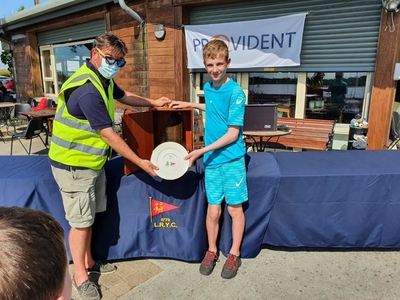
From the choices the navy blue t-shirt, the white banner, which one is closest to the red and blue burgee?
the navy blue t-shirt

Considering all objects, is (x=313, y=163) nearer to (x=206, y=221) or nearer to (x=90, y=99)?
(x=206, y=221)

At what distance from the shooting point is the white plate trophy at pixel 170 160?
2186mm

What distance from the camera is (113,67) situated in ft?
6.70

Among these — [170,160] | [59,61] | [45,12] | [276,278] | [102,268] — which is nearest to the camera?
[170,160]

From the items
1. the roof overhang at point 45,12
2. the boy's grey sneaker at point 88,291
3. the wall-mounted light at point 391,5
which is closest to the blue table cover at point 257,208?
the boy's grey sneaker at point 88,291

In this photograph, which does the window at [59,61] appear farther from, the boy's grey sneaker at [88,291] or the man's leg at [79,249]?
the boy's grey sneaker at [88,291]

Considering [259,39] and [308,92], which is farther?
[308,92]

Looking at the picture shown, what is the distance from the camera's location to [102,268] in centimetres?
247

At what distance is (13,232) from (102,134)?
1437 mm

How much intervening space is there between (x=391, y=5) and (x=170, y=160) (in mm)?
4117

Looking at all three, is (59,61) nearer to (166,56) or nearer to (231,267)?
(166,56)

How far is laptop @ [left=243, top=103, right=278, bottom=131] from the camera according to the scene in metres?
4.20

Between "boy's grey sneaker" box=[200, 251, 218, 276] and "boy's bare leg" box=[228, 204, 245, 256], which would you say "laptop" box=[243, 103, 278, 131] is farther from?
"boy's grey sneaker" box=[200, 251, 218, 276]

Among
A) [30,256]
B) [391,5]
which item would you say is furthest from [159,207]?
[391,5]
